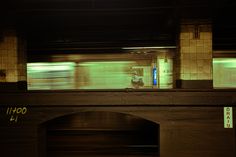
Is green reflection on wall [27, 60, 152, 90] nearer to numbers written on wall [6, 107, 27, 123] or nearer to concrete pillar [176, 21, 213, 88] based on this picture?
numbers written on wall [6, 107, 27, 123]

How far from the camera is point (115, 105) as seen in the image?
19.4 feet

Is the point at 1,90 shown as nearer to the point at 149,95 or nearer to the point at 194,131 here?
the point at 149,95

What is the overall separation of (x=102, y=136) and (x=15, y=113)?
244cm

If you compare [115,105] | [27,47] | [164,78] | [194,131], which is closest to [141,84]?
[164,78]

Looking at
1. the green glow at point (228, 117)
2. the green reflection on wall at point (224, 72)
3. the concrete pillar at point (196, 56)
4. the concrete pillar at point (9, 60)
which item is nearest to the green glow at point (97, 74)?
the concrete pillar at point (9, 60)

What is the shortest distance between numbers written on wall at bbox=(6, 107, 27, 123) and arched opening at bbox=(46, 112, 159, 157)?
3.10ft

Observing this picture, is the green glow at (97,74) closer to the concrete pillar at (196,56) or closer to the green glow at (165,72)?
the green glow at (165,72)

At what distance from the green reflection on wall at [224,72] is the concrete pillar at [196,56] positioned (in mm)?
569

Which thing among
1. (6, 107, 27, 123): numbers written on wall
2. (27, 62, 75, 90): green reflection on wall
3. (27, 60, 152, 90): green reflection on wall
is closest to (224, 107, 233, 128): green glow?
(27, 60, 152, 90): green reflection on wall

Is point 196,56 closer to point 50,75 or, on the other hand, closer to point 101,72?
point 101,72

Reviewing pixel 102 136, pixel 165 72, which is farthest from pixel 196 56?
pixel 102 136

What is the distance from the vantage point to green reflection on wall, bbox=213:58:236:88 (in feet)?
20.9

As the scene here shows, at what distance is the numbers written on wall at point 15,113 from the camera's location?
240 inches

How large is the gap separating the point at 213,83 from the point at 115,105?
2614 millimetres
